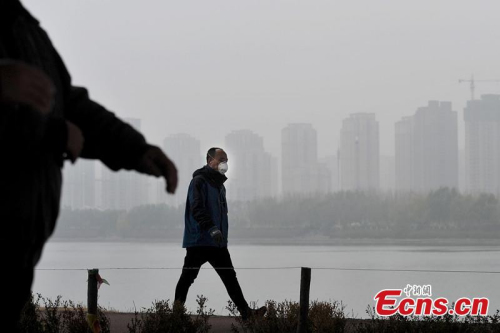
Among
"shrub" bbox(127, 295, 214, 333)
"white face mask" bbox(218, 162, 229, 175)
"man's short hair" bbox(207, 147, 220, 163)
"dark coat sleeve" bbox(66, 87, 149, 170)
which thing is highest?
"man's short hair" bbox(207, 147, 220, 163)

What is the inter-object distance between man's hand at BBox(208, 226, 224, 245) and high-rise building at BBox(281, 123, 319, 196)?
4500 inches

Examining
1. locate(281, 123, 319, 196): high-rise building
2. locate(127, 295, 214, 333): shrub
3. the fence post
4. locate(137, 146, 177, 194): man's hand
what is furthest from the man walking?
locate(281, 123, 319, 196): high-rise building

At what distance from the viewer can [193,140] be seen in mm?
111000

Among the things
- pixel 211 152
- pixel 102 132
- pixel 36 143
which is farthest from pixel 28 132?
pixel 211 152

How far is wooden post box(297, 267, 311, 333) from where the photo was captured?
8.68m

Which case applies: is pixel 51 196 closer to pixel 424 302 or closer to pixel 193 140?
pixel 424 302

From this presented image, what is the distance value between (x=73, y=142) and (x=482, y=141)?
137 metres

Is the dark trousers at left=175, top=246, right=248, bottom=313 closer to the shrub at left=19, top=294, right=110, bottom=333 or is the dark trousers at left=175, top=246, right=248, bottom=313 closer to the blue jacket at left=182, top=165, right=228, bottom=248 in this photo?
the blue jacket at left=182, top=165, right=228, bottom=248

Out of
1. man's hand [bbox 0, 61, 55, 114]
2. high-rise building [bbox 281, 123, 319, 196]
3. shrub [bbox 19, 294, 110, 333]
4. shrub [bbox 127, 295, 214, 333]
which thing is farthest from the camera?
high-rise building [bbox 281, 123, 319, 196]

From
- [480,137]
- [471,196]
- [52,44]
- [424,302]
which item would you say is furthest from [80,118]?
[480,137]

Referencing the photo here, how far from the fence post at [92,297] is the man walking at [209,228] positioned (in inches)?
35.7

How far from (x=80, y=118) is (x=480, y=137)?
137491 millimetres

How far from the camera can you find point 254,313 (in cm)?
934

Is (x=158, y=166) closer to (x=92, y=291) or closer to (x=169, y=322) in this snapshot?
(x=92, y=291)
